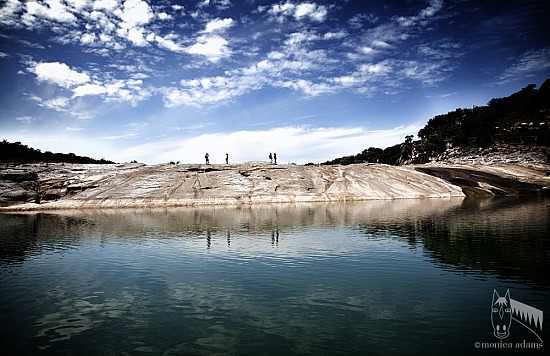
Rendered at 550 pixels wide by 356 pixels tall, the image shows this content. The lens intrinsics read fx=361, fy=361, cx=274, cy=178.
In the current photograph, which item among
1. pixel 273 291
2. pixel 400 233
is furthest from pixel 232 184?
pixel 273 291

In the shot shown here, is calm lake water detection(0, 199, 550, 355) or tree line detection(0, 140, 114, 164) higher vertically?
tree line detection(0, 140, 114, 164)

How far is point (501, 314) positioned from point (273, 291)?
32.1ft

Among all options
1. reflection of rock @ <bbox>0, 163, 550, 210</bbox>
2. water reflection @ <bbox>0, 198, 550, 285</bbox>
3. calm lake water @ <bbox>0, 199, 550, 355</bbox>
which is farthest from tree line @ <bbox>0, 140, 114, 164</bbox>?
calm lake water @ <bbox>0, 199, 550, 355</bbox>

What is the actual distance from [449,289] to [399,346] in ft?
23.1

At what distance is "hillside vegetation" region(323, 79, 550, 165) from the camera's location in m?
125

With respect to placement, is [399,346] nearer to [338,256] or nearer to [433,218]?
[338,256]

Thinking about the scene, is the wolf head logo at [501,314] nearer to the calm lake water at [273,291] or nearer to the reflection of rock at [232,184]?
the calm lake water at [273,291]

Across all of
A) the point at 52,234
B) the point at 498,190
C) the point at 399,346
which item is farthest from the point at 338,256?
the point at 498,190

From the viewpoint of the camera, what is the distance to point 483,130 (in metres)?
139

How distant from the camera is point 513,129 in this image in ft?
425

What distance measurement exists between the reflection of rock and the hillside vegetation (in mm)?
38042

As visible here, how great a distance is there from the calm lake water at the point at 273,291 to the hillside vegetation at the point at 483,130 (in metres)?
108

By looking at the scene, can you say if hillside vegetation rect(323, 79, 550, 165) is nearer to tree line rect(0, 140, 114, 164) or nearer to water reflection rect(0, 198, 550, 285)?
water reflection rect(0, 198, 550, 285)

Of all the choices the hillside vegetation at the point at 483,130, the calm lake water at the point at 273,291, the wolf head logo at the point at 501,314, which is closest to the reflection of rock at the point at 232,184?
the hillside vegetation at the point at 483,130
